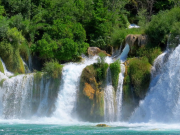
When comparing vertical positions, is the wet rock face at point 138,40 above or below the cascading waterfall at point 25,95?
above

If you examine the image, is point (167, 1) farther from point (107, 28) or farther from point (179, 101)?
point (179, 101)

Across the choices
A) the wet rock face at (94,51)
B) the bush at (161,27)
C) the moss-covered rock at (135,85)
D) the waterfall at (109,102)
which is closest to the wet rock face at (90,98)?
the waterfall at (109,102)

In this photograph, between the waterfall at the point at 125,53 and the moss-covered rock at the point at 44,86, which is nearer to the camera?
the moss-covered rock at the point at 44,86

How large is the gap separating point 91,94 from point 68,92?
2.09 metres

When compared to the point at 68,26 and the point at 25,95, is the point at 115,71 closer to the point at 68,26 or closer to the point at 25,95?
the point at 25,95

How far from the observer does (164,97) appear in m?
22.3

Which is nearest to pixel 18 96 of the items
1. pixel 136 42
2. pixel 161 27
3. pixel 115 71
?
pixel 115 71

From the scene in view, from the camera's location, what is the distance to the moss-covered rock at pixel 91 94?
77.5ft

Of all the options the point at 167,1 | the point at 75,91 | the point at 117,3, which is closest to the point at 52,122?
the point at 75,91

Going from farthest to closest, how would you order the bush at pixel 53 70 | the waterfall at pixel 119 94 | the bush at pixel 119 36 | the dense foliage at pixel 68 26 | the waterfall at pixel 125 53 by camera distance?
the bush at pixel 119 36 < the dense foliage at pixel 68 26 < the waterfall at pixel 125 53 < the bush at pixel 53 70 < the waterfall at pixel 119 94

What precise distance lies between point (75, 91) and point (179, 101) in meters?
7.97

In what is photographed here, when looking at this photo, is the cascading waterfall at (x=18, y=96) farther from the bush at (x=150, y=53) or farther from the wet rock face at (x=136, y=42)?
the bush at (x=150, y=53)

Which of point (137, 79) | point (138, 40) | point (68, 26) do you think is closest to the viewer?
point (137, 79)

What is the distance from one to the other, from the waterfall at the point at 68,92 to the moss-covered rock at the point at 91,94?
0.56 m
